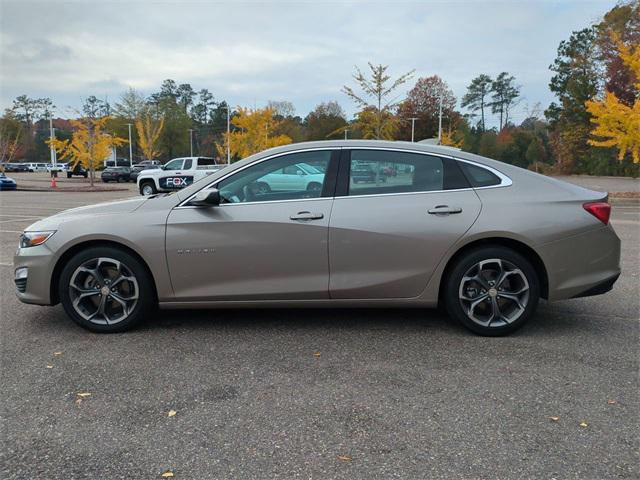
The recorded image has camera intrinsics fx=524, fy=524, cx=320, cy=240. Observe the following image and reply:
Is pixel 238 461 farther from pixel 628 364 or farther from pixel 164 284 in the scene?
pixel 628 364

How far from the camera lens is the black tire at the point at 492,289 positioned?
414cm

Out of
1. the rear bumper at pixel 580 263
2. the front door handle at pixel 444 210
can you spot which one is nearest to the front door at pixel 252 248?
the front door handle at pixel 444 210

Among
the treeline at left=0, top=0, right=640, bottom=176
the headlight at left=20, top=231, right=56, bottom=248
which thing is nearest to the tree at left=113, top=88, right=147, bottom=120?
the treeline at left=0, top=0, right=640, bottom=176

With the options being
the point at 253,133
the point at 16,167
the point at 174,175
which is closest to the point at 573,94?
the point at 253,133

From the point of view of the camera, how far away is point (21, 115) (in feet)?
321

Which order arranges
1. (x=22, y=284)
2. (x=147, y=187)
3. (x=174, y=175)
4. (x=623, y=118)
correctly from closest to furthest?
(x=22, y=284) < (x=623, y=118) < (x=174, y=175) < (x=147, y=187)

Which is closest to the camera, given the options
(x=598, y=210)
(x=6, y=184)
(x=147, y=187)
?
(x=598, y=210)

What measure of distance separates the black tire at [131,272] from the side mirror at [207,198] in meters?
0.68

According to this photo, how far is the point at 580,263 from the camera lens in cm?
417

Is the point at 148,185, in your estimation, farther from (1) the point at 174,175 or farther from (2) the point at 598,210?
(2) the point at 598,210

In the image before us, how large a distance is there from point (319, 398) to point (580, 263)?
2434mm

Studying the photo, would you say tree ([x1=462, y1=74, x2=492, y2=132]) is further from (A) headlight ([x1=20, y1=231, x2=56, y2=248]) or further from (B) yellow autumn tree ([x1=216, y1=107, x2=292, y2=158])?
(A) headlight ([x1=20, y1=231, x2=56, y2=248])

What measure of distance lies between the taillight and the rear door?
Result: 35.3 inches

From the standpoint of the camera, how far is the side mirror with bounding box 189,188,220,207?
13.5 ft
